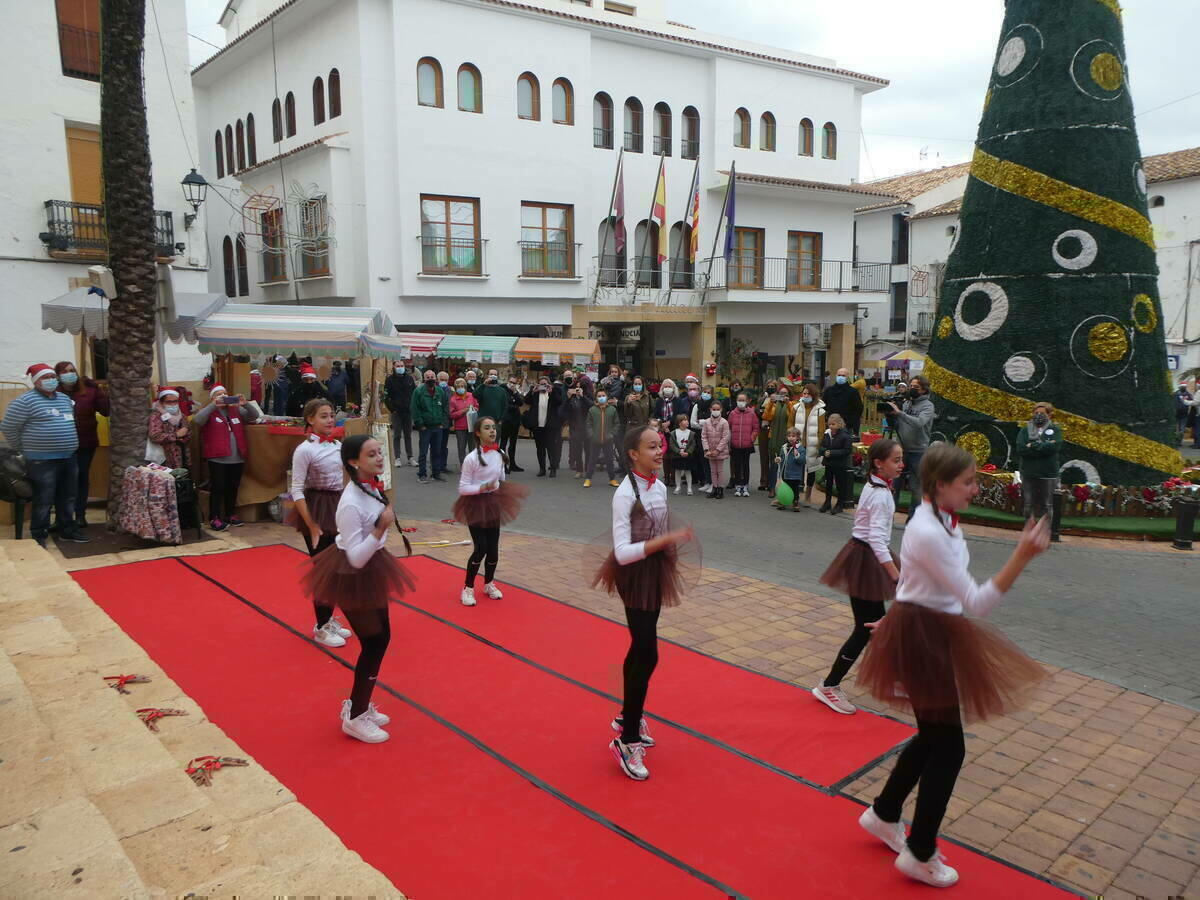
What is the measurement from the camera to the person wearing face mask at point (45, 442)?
349 inches

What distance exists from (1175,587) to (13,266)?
20.7 m

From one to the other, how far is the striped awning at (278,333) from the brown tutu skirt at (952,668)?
1068cm

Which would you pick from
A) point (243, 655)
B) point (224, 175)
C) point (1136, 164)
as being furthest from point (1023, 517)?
point (224, 175)

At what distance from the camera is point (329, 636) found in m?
6.48

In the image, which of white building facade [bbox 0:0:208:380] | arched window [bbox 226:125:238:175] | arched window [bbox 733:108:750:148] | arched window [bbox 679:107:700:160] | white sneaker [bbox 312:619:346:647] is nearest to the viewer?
white sneaker [bbox 312:619:346:647]

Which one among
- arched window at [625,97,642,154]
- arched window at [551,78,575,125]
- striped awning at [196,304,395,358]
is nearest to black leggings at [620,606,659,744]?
striped awning at [196,304,395,358]

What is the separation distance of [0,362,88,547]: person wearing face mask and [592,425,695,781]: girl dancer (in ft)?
24.2

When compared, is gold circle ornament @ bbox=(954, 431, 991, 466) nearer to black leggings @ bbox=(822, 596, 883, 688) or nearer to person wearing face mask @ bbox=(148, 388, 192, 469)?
black leggings @ bbox=(822, 596, 883, 688)

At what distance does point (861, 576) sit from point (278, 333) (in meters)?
10.1

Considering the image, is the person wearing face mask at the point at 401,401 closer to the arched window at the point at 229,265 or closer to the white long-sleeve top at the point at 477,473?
the white long-sleeve top at the point at 477,473

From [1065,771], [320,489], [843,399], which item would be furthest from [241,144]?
[1065,771]

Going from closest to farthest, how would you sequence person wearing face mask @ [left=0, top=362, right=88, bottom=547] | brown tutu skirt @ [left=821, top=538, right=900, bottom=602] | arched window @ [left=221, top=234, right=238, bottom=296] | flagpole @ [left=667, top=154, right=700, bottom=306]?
brown tutu skirt @ [left=821, top=538, right=900, bottom=602] → person wearing face mask @ [left=0, top=362, right=88, bottom=547] → flagpole @ [left=667, top=154, right=700, bottom=306] → arched window @ [left=221, top=234, right=238, bottom=296]

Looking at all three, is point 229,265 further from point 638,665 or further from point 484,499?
point 638,665

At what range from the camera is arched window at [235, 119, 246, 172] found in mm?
28281
